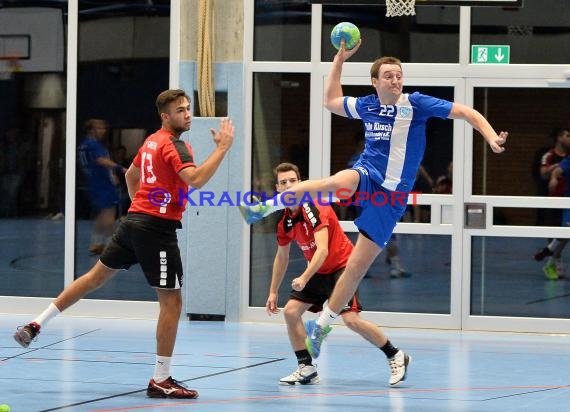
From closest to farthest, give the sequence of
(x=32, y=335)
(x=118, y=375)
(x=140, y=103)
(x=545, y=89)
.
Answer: (x=32, y=335) < (x=118, y=375) < (x=545, y=89) < (x=140, y=103)

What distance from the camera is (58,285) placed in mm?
13047

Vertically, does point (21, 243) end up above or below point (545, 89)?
below

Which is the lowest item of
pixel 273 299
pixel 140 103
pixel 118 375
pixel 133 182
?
pixel 118 375

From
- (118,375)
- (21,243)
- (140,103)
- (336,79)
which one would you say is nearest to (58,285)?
(21,243)

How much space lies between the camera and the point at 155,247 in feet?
27.8

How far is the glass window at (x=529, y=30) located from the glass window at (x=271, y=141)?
6.13 ft

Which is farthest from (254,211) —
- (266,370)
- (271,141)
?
(271,141)

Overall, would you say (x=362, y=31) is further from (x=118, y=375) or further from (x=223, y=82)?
(x=118, y=375)

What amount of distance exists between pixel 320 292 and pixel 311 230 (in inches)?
18.8

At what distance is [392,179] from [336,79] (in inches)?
35.7

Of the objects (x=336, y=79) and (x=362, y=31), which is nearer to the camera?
(x=336, y=79)

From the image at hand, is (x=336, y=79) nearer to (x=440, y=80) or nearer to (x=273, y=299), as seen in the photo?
(x=273, y=299)

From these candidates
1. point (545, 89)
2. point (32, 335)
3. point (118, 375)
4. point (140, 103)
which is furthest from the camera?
point (140, 103)

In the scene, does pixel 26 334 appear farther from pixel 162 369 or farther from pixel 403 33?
pixel 403 33
